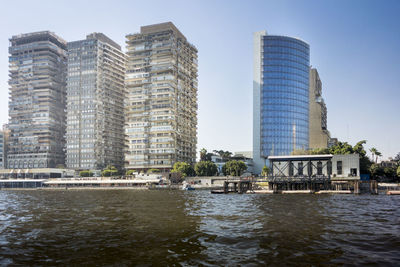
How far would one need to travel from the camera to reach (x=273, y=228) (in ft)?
124

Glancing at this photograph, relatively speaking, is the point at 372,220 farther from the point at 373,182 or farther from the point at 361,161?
the point at 361,161

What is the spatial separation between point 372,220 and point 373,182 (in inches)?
2806

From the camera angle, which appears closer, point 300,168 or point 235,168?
point 300,168

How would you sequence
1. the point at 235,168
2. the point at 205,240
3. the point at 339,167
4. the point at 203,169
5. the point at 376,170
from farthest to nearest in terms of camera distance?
the point at 203,169 → the point at 235,168 → the point at 376,170 → the point at 339,167 → the point at 205,240

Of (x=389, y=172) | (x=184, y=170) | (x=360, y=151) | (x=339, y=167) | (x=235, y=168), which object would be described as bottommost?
(x=184, y=170)

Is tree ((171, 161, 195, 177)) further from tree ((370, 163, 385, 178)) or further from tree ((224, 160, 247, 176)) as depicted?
tree ((370, 163, 385, 178))

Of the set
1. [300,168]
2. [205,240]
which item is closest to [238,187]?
[300,168]

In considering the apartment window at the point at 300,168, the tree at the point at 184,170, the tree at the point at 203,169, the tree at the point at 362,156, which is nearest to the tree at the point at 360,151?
the tree at the point at 362,156

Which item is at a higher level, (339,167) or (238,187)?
(339,167)

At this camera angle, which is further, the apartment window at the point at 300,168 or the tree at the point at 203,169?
the tree at the point at 203,169

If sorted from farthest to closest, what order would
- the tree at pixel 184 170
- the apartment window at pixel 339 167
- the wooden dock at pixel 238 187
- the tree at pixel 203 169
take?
the tree at pixel 184 170 < the tree at pixel 203 169 < the apartment window at pixel 339 167 < the wooden dock at pixel 238 187

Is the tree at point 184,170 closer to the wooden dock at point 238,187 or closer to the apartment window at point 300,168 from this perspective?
the wooden dock at point 238,187

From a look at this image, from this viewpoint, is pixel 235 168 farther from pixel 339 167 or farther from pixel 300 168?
pixel 339 167

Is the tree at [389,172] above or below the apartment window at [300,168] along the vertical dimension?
below
